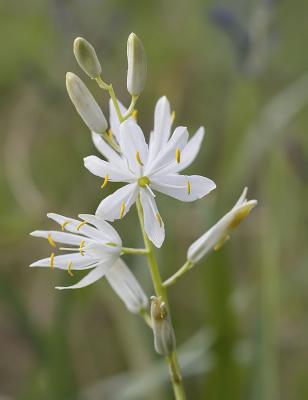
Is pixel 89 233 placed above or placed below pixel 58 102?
below

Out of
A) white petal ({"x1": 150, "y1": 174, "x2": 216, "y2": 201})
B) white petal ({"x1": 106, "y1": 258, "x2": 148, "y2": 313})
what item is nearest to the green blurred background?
white petal ({"x1": 106, "y1": 258, "x2": 148, "y2": 313})

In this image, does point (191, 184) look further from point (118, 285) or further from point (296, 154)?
point (296, 154)

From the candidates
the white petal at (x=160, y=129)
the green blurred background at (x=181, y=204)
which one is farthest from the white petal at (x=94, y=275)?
the green blurred background at (x=181, y=204)

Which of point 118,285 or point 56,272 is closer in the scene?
point 118,285

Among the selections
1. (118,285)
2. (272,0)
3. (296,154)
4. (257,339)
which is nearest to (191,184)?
→ (118,285)

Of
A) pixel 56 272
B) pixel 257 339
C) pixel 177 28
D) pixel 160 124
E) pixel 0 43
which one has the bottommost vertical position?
pixel 257 339
